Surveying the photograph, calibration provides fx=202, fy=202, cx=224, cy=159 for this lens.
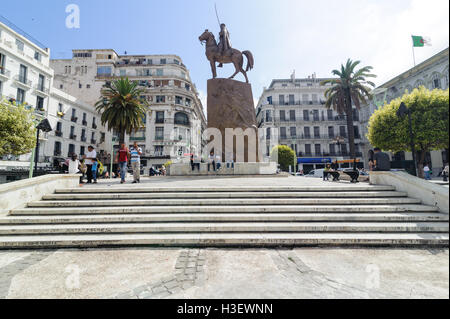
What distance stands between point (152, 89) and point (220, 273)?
4456 centimetres

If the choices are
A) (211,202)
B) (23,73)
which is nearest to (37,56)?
(23,73)

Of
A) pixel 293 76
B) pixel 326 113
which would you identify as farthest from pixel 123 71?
pixel 326 113

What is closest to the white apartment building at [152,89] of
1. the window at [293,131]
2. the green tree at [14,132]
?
the window at [293,131]

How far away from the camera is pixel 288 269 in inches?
121

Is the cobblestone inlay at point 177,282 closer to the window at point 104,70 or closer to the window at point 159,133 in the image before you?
the window at point 159,133

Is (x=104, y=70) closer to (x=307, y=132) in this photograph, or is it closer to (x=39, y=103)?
(x=39, y=103)

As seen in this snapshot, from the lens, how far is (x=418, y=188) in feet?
18.0

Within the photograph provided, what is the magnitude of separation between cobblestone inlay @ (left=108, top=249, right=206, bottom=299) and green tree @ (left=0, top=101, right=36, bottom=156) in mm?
17197

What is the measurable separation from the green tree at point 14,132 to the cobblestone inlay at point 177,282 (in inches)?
677

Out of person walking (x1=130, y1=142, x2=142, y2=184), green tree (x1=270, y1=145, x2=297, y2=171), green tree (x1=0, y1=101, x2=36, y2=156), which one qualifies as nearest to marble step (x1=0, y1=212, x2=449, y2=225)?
person walking (x1=130, y1=142, x2=142, y2=184)

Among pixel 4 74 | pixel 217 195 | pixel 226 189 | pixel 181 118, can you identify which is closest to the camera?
pixel 217 195

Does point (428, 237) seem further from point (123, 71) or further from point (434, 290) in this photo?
point (123, 71)

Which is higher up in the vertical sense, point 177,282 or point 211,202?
point 211,202
